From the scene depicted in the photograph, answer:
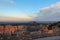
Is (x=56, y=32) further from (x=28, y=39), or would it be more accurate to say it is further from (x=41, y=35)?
(x=28, y=39)

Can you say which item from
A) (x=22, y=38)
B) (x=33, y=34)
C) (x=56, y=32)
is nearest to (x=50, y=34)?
A: (x=56, y=32)

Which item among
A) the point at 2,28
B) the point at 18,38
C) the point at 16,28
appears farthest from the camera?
the point at 16,28

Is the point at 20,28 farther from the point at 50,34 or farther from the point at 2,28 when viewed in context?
the point at 50,34

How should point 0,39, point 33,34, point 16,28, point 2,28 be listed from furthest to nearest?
1. point 16,28
2. point 2,28
3. point 33,34
4. point 0,39

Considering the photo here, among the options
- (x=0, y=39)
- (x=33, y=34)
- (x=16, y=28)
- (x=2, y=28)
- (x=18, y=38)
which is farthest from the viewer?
(x=16, y=28)

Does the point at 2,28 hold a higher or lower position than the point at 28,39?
higher

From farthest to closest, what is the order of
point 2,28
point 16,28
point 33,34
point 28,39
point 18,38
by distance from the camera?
point 16,28 → point 2,28 → point 33,34 → point 28,39 → point 18,38

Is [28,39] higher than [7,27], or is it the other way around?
[7,27]

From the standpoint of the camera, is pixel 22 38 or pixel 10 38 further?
pixel 22 38

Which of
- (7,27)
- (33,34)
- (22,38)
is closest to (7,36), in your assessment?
(22,38)
